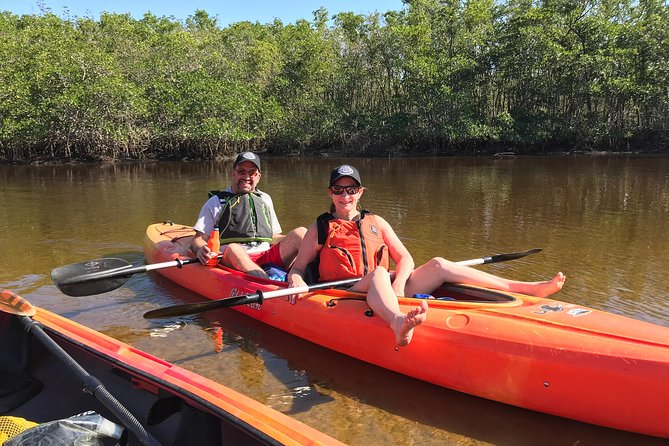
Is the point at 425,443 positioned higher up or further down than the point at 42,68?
further down

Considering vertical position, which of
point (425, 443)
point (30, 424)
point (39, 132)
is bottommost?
point (425, 443)

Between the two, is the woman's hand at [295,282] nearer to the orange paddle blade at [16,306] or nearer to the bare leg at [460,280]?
the bare leg at [460,280]

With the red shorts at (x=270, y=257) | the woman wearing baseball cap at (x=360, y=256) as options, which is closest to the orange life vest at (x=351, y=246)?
the woman wearing baseball cap at (x=360, y=256)

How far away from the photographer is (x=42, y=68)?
66.0 feet

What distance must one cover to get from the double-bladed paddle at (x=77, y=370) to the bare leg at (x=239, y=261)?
180 cm

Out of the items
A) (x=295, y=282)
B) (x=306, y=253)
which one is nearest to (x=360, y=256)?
(x=306, y=253)

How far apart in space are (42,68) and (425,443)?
22.2 meters

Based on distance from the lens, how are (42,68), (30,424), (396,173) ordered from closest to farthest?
(30,424), (396,173), (42,68)

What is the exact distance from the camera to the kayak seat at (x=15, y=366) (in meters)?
2.85

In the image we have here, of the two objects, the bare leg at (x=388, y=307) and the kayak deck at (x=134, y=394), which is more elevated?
the bare leg at (x=388, y=307)

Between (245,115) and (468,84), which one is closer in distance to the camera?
(245,115)

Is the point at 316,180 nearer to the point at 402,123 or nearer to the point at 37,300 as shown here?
the point at 37,300

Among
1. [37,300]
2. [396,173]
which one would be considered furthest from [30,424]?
[396,173]

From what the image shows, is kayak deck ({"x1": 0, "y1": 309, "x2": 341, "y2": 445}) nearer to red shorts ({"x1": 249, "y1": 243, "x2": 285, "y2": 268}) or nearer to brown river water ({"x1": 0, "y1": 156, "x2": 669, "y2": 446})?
brown river water ({"x1": 0, "y1": 156, "x2": 669, "y2": 446})
